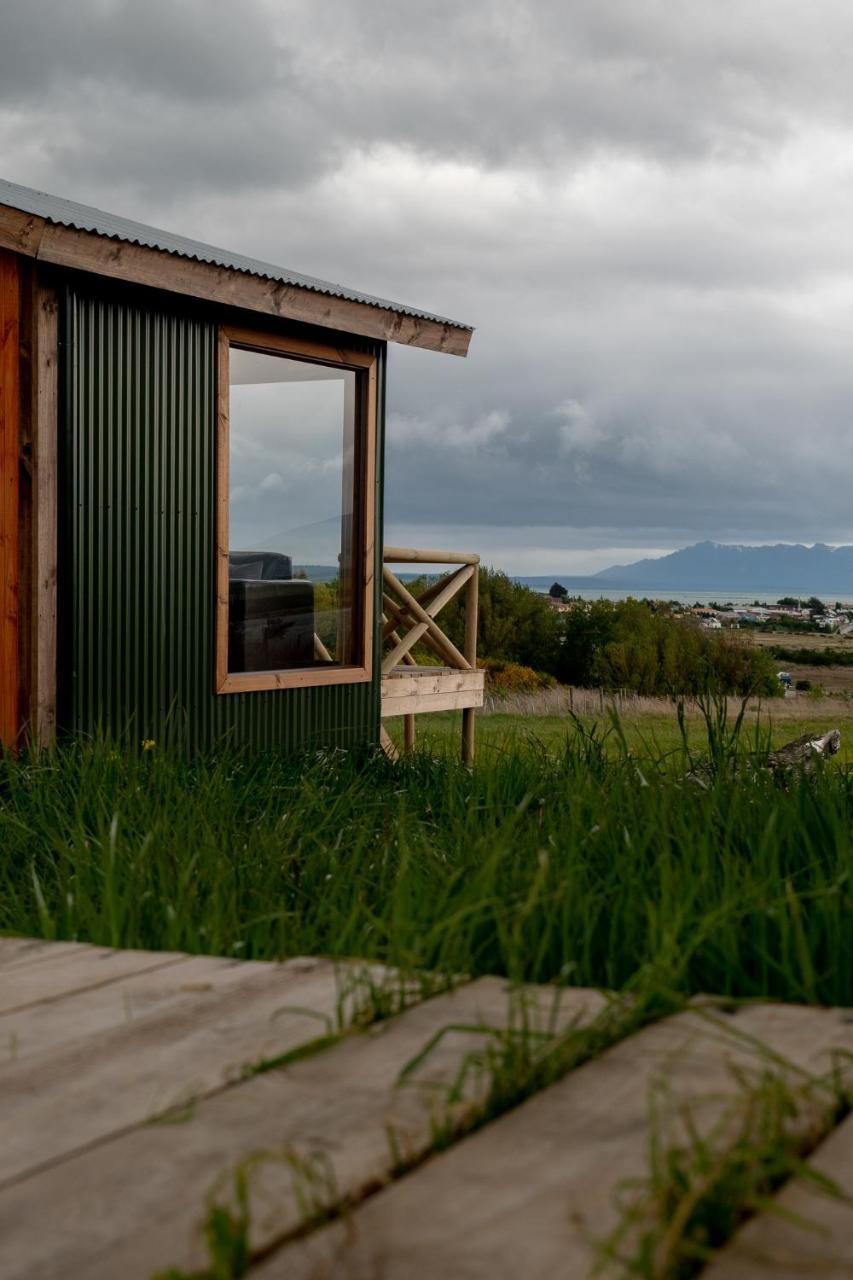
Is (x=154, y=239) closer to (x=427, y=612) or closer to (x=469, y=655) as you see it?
(x=427, y=612)

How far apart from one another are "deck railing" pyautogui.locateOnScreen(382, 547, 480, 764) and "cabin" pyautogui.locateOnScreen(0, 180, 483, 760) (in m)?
0.39

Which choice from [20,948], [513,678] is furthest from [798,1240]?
[513,678]

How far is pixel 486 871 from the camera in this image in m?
2.06

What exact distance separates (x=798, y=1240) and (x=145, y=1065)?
743mm

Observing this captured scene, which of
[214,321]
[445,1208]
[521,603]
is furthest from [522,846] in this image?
[521,603]

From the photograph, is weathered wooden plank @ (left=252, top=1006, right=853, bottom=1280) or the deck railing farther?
the deck railing

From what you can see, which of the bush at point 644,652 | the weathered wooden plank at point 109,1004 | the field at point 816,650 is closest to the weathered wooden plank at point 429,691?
the weathered wooden plank at point 109,1004

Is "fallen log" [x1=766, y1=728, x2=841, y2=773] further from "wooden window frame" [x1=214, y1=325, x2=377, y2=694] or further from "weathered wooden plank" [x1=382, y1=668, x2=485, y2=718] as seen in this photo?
"weathered wooden plank" [x1=382, y1=668, x2=485, y2=718]

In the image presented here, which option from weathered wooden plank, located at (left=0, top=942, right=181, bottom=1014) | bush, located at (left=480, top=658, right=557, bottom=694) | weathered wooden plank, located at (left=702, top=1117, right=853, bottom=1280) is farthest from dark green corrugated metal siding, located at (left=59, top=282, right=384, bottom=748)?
bush, located at (left=480, top=658, right=557, bottom=694)

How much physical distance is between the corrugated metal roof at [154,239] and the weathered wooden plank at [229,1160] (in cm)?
545

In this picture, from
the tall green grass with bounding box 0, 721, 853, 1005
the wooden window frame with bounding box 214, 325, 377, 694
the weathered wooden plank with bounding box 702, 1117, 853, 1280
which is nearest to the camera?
the weathered wooden plank with bounding box 702, 1117, 853, 1280

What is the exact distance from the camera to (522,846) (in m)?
2.95

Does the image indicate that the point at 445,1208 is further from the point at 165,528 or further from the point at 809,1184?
the point at 165,528

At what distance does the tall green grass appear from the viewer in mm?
1920
